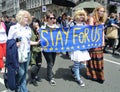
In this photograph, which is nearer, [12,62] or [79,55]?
[12,62]

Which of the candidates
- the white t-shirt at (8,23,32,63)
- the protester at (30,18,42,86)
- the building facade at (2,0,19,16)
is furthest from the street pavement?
the building facade at (2,0,19,16)

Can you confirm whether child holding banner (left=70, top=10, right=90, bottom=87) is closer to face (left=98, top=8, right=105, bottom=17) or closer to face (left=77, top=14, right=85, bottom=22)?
face (left=77, top=14, right=85, bottom=22)

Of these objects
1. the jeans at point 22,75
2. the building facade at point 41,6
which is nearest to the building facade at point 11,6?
the building facade at point 41,6

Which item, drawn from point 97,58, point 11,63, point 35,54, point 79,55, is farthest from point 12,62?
point 97,58

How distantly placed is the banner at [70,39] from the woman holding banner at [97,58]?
14 centimetres

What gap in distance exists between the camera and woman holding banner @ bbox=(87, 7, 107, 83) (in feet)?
24.8

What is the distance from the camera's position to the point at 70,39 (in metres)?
7.71

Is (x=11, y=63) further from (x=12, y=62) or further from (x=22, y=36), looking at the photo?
(x=22, y=36)

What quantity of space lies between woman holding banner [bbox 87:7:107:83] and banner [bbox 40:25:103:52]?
0.46 feet

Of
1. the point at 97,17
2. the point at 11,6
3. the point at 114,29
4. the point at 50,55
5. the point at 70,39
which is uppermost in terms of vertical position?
the point at 97,17

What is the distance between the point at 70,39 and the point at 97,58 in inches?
33.5

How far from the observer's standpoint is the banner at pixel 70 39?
754 cm

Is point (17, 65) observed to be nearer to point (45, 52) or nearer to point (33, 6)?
point (45, 52)

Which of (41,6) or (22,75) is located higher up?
(41,6)
